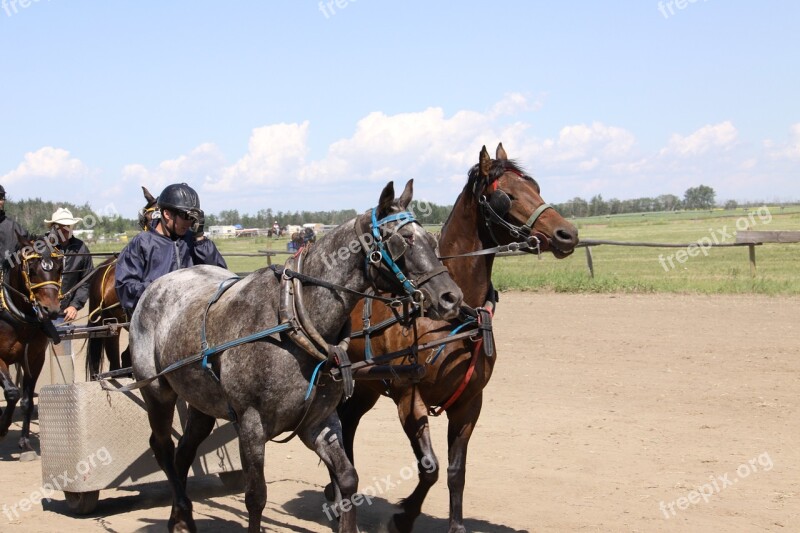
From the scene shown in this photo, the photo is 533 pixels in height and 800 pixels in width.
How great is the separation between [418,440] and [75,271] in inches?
225

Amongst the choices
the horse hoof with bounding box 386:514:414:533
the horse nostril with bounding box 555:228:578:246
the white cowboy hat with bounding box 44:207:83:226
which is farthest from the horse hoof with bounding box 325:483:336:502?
the white cowboy hat with bounding box 44:207:83:226

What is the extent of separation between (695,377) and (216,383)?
684 centimetres

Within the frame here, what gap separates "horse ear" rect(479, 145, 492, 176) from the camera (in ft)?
18.1

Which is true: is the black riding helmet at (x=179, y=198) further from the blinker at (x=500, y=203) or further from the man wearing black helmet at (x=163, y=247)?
the blinker at (x=500, y=203)

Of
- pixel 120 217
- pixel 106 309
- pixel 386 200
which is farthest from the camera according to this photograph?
pixel 120 217

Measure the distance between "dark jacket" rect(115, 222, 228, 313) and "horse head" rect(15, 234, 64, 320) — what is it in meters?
2.00

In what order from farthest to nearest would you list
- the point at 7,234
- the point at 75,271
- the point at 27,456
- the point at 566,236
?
the point at 75,271 < the point at 7,234 < the point at 27,456 < the point at 566,236

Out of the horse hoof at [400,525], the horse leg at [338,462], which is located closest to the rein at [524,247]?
the horse leg at [338,462]

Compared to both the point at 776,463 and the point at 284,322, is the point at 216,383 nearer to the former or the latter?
the point at 284,322

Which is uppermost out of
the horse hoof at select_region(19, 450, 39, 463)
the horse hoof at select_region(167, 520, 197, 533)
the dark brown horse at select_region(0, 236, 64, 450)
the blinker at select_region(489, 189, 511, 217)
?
the blinker at select_region(489, 189, 511, 217)

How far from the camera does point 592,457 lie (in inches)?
282

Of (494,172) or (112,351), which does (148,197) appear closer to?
(112,351)

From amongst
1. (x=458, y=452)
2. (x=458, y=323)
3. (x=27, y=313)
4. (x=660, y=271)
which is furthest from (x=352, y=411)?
(x=660, y=271)

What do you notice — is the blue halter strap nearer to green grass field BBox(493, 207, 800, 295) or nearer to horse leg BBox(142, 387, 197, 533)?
horse leg BBox(142, 387, 197, 533)
